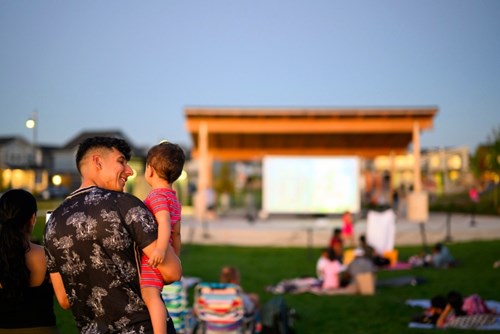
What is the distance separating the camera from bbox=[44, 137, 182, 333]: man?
279 cm

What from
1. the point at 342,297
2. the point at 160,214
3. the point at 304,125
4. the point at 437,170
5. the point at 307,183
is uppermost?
the point at 304,125

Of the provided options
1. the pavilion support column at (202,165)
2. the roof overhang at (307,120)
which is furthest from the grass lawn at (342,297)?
the roof overhang at (307,120)

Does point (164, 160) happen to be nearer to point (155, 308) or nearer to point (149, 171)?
point (149, 171)

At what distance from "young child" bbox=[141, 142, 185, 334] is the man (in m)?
0.04

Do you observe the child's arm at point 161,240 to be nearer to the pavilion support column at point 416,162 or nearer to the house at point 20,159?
→ the house at point 20,159

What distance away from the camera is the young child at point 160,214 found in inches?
112

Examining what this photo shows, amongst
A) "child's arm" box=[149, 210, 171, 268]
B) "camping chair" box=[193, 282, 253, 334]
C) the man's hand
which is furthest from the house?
the man's hand

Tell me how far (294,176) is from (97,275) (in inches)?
1050

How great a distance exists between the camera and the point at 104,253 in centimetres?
281

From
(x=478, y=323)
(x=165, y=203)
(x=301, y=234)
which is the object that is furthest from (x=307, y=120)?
(x=165, y=203)

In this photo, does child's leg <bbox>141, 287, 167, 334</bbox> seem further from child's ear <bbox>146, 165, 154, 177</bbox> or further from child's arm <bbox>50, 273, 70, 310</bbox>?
child's ear <bbox>146, 165, 154, 177</bbox>

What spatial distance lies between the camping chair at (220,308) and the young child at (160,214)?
13.4 ft

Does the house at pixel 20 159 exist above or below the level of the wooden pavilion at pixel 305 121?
below

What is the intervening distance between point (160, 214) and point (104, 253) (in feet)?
1.00
